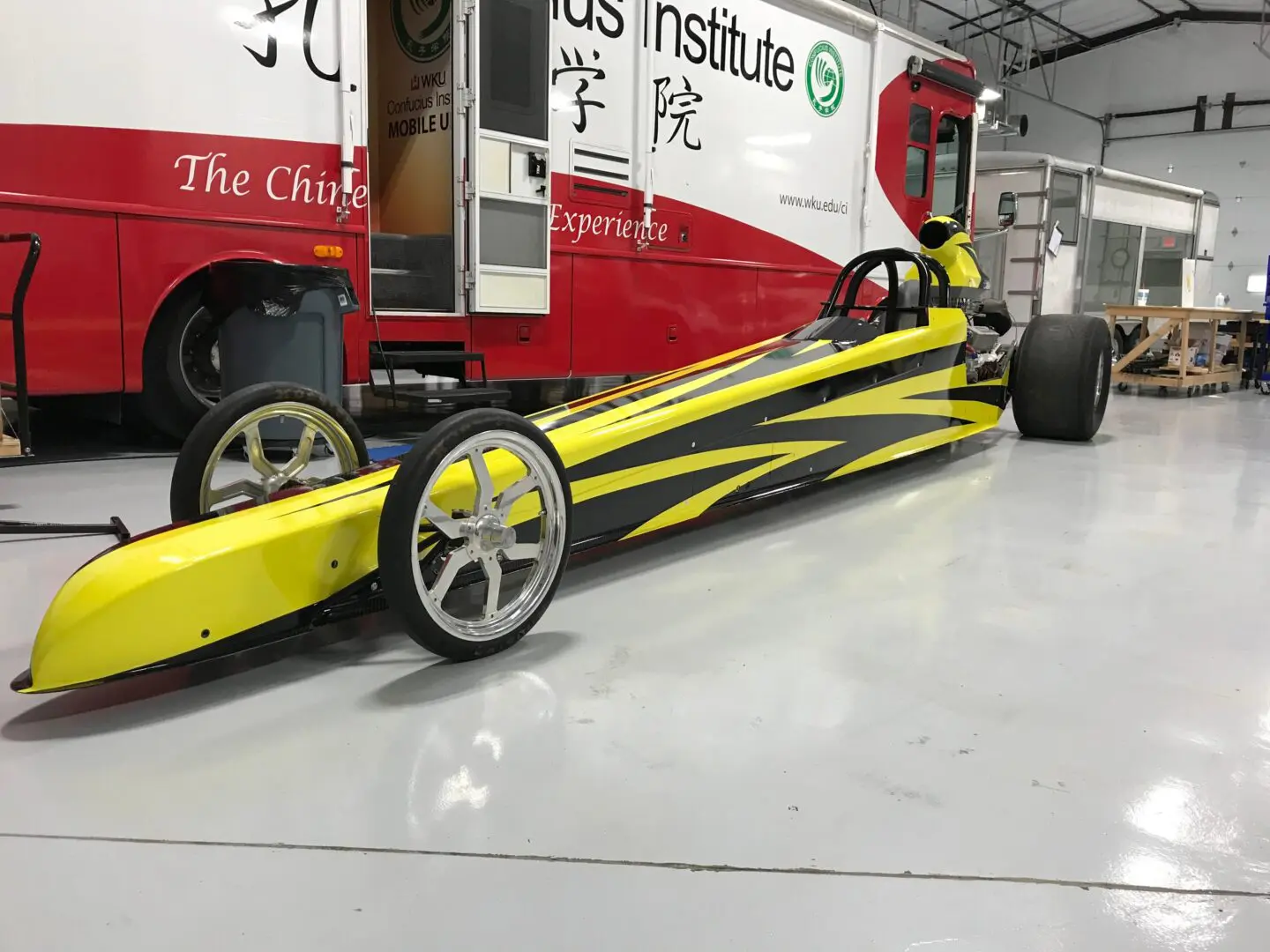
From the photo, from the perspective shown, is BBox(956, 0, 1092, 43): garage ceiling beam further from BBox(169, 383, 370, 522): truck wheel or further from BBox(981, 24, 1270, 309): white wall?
BBox(169, 383, 370, 522): truck wheel

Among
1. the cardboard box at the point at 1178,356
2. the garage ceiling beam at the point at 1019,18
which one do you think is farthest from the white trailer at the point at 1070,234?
the garage ceiling beam at the point at 1019,18

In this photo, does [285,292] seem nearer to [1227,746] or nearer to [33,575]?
[33,575]

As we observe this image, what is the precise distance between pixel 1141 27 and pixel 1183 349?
48.7 feet

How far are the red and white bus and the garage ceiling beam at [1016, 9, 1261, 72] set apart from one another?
1492cm

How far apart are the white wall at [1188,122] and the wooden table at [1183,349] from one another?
11.1m

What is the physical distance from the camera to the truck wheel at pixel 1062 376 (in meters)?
5.89

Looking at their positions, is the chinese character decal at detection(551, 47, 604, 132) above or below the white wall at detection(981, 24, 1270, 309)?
below

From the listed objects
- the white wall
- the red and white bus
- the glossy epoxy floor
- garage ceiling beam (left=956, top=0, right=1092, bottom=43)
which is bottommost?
the glossy epoxy floor

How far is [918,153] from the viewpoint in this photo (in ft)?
28.2

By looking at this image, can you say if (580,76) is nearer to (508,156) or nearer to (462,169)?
(508,156)

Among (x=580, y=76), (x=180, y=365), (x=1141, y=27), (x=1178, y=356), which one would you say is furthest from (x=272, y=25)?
(x=1141, y=27)

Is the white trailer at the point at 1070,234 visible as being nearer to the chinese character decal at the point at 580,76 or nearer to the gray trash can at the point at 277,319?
the chinese character decal at the point at 580,76

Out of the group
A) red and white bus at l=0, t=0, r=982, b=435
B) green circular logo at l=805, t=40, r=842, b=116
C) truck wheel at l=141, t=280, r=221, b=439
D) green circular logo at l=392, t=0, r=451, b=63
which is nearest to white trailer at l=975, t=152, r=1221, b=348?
green circular logo at l=805, t=40, r=842, b=116

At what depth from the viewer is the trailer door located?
5.46 m
